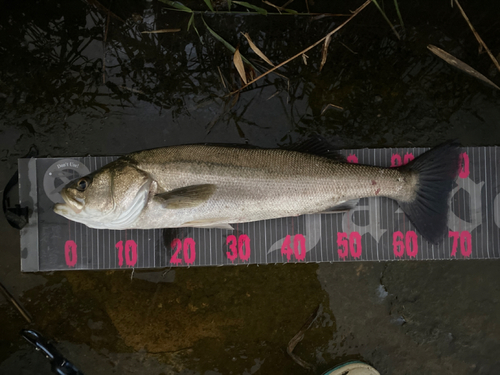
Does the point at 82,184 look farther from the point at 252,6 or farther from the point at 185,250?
the point at 252,6

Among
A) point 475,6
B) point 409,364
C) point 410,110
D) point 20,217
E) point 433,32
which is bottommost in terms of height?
point 409,364

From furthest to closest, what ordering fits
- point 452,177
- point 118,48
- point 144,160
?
point 118,48
point 452,177
point 144,160

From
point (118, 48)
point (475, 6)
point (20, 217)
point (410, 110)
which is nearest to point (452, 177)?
point (410, 110)

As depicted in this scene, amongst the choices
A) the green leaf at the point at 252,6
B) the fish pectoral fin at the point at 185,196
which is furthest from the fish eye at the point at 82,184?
the green leaf at the point at 252,6

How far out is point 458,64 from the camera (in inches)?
110

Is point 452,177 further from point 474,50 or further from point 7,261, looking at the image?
point 7,261

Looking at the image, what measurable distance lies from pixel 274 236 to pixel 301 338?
108 cm

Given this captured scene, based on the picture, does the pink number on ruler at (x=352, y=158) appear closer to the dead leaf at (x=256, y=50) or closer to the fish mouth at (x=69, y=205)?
the dead leaf at (x=256, y=50)

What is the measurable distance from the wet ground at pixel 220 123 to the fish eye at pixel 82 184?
0.63 metres

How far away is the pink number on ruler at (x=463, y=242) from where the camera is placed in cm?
274

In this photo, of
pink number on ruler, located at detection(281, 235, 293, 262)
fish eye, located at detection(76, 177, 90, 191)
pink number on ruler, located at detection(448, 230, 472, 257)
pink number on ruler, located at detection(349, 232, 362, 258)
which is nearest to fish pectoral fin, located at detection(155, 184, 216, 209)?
fish eye, located at detection(76, 177, 90, 191)

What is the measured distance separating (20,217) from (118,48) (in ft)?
6.16

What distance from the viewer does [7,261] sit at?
2836 mm

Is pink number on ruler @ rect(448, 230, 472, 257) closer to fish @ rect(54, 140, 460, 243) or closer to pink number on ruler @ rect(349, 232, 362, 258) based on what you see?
fish @ rect(54, 140, 460, 243)
